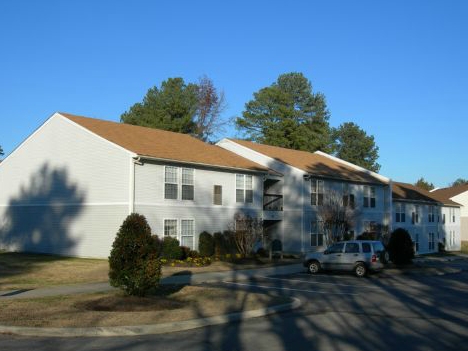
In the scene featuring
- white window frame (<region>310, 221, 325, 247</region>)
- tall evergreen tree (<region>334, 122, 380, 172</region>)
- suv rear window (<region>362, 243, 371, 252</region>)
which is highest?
tall evergreen tree (<region>334, 122, 380, 172</region>)

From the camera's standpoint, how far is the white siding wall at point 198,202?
1137 inches

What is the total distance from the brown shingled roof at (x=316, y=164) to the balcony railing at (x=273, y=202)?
2.52 meters

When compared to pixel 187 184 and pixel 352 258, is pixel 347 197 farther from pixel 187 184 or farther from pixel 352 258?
pixel 352 258

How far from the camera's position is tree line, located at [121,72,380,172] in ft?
200

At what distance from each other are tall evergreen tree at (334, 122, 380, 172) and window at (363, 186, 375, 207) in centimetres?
4442

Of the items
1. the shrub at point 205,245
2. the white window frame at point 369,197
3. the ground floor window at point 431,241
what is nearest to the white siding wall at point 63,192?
the shrub at point 205,245

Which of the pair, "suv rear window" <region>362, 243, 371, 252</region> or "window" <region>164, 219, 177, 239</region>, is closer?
"suv rear window" <region>362, 243, 371, 252</region>

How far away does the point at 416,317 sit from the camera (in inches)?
531

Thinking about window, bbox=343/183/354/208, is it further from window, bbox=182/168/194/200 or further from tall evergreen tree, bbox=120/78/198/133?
tall evergreen tree, bbox=120/78/198/133

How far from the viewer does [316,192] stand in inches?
1593

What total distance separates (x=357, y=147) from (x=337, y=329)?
8217cm

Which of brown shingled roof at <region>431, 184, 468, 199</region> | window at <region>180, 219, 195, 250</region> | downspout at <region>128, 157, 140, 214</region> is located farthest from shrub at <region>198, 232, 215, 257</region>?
brown shingled roof at <region>431, 184, 468, 199</region>

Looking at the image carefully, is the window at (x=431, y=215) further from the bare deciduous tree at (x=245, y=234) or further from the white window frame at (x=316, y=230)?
the bare deciduous tree at (x=245, y=234)

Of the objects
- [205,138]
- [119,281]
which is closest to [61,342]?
[119,281]
